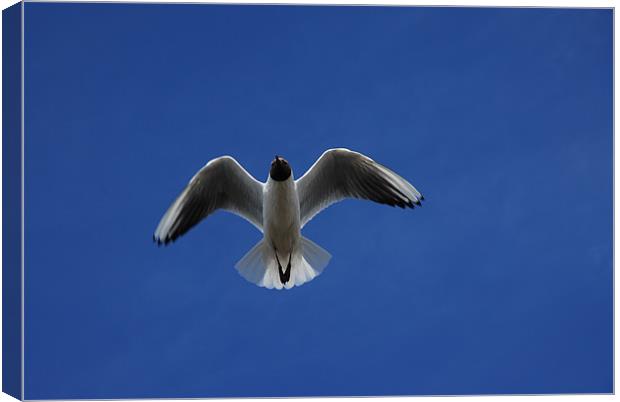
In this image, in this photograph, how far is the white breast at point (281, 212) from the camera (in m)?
5.53

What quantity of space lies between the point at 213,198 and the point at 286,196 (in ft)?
1.53

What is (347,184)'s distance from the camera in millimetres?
5742

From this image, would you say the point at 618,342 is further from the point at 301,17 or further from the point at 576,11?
the point at 301,17

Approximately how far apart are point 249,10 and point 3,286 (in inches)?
68.7

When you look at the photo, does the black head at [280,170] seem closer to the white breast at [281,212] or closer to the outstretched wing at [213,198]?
the white breast at [281,212]

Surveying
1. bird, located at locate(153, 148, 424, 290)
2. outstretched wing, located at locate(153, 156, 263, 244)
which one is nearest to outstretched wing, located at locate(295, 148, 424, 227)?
bird, located at locate(153, 148, 424, 290)

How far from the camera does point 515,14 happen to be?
16.6 ft

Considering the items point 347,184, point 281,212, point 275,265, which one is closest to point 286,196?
point 281,212

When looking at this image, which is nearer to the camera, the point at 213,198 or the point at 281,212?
the point at 281,212

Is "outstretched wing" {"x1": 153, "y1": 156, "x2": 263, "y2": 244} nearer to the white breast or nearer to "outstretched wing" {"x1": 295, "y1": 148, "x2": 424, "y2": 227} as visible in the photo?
the white breast

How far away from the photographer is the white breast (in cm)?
553

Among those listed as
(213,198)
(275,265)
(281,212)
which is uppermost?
(213,198)

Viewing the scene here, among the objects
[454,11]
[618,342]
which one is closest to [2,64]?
[454,11]

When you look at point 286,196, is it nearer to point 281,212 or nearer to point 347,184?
point 281,212
